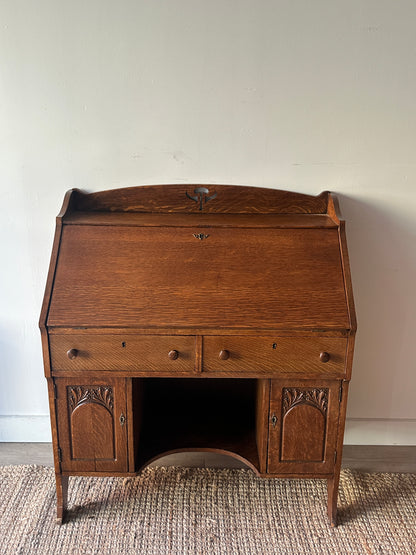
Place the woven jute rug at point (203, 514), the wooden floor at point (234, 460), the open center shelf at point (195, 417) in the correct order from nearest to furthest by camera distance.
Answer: the woven jute rug at point (203, 514), the open center shelf at point (195, 417), the wooden floor at point (234, 460)

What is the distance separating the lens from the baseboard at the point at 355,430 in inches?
96.4

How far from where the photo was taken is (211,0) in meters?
1.92

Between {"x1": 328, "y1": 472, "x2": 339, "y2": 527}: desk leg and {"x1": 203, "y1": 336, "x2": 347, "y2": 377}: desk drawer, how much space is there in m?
0.44

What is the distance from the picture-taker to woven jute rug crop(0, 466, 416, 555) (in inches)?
75.5

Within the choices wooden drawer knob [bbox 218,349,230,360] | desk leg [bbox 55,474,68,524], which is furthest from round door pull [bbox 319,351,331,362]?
desk leg [bbox 55,474,68,524]

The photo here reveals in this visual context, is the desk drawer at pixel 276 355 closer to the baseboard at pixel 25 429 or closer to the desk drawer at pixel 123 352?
the desk drawer at pixel 123 352

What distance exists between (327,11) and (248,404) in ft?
5.12

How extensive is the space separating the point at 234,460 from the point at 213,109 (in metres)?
1.46

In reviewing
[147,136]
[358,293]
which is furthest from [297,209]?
[147,136]

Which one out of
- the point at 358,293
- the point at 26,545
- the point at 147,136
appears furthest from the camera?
the point at 358,293

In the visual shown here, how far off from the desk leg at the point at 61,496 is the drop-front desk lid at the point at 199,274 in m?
0.63

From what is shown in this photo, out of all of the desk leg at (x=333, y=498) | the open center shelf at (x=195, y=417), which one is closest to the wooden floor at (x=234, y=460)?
the open center shelf at (x=195, y=417)

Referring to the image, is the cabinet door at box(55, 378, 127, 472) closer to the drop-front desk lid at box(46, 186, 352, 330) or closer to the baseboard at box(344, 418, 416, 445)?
the drop-front desk lid at box(46, 186, 352, 330)

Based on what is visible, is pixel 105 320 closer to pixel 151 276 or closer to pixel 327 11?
pixel 151 276
